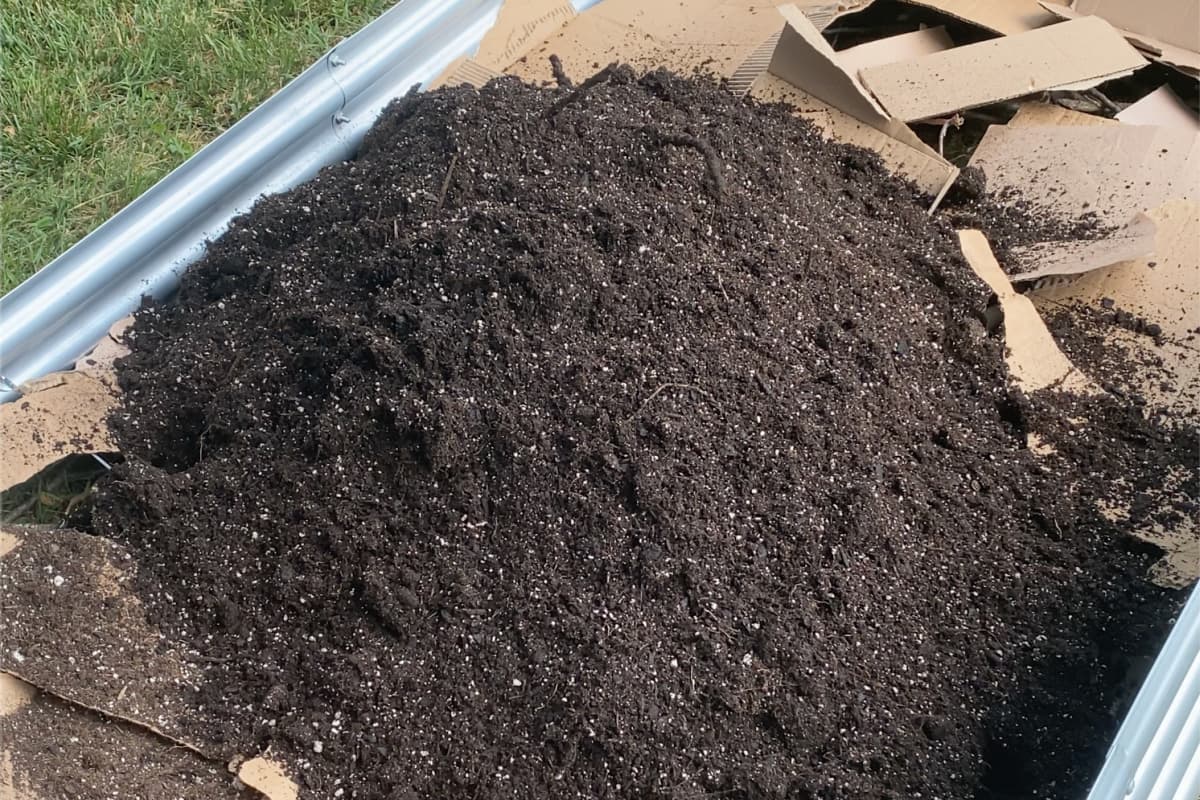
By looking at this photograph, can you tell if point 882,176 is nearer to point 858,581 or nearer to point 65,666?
point 858,581

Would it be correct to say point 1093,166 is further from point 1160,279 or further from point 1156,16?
point 1156,16

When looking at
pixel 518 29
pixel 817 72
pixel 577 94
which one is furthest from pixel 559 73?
pixel 817 72

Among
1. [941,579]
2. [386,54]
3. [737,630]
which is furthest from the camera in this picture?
[386,54]

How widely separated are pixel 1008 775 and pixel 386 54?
161 centimetres

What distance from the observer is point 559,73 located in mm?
1765

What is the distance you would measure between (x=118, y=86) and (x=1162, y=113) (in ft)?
7.62

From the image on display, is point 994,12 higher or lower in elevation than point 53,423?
higher

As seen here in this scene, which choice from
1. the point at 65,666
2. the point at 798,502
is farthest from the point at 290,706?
the point at 798,502

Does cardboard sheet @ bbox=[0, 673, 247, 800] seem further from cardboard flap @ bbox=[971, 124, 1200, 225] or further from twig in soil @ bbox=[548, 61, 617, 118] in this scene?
cardboard flap @ bbox=[971, 124, 1200, 225]

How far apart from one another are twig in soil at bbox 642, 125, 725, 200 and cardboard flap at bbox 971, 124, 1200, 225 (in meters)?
0.69

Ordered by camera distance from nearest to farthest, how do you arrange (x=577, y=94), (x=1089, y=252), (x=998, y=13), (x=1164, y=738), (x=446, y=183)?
(x=1164, y=738) → (x=446, y=183) → (x=577, y=94) → (x=1089, y=252) → (x=998, y=13)

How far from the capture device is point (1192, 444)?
145cm

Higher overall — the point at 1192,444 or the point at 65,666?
the point at 1192,444

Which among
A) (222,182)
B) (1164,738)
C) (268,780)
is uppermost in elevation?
(222,182)
